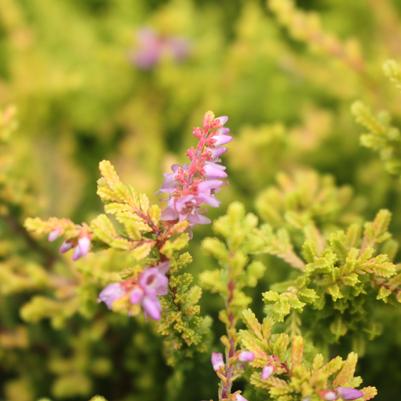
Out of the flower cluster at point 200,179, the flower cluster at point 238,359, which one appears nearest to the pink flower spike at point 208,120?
the flower cluster at point 200,179

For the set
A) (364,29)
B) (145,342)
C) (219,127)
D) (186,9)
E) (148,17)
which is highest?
(148,17)

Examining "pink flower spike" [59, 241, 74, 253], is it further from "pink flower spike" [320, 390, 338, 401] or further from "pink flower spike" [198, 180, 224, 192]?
"pink flower spike" [320, 390, 338, 401]

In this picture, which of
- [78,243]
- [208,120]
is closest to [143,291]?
[78,243]

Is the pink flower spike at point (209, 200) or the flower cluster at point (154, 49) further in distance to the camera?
the flower cluster at point (154, 49)

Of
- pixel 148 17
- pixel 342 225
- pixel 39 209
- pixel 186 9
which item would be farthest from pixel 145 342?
pixel 148 17

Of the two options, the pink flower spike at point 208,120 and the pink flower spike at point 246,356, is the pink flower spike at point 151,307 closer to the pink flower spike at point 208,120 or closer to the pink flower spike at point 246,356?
the pink flower spike at point 246,356

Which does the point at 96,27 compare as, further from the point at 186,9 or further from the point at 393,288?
the point at 393,288

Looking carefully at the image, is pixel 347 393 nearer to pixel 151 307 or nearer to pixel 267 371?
pixel 267 371
